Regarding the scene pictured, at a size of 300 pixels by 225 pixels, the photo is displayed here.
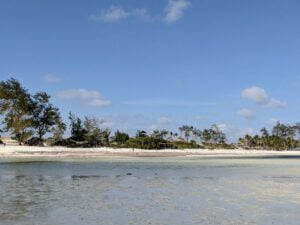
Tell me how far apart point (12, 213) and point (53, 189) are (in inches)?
343

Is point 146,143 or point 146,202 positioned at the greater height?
point 146,143

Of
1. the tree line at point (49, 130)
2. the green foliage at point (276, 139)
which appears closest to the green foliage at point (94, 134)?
the tree line at point (49, 130)

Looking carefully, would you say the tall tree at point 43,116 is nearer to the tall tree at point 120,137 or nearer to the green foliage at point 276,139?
the tall tree at point 120,137

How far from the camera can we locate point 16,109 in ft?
313

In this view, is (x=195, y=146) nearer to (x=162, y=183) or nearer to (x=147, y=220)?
(x=162, y=183)

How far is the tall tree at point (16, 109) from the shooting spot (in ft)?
307

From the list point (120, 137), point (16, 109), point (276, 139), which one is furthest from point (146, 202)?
point (276, 139)

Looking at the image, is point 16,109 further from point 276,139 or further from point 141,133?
point 276,139

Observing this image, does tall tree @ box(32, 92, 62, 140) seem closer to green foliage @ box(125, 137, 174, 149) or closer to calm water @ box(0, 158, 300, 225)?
green foliage @ box(125, 137, 174, 149)

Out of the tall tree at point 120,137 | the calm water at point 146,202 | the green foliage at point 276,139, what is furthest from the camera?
the green foliage at point 276,139

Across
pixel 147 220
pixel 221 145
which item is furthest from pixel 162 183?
pixel 221 145

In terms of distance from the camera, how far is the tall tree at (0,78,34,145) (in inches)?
3684

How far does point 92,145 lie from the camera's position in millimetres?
107375

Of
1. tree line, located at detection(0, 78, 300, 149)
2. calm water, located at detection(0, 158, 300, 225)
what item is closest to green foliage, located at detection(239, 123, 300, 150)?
tree line, located at detection(0, 78, 300, 149)
